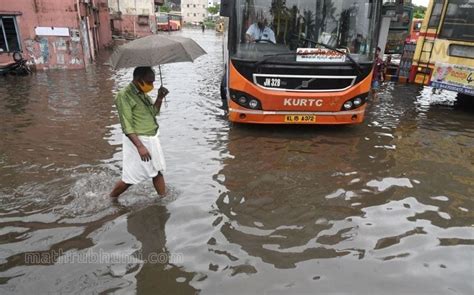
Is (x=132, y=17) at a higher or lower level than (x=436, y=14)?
lower

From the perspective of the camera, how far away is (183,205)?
459cm

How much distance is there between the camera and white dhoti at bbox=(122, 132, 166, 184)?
4148 millimetres

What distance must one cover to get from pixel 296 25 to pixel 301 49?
45 centimetres

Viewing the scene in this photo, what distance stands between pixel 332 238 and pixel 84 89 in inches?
408

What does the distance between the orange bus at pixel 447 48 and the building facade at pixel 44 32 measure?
13994mm

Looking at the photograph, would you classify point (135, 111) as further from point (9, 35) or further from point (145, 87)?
point (9, 35)

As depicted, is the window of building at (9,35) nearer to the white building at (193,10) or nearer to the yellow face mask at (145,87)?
the yellow face mask at (145,87)

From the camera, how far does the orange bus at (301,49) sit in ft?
21.2

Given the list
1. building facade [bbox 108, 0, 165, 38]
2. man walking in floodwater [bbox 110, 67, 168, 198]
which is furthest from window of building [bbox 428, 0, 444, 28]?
building facade [bbox 108, 0, 165, 38]

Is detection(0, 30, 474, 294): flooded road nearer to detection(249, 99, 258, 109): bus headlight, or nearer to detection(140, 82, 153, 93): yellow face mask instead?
detection(249, 99, 258, 109): bus headlight

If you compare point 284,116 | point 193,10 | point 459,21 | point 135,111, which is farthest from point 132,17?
point 193,10

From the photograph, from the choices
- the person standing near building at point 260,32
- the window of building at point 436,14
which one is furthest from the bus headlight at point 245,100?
the window of building at point 436,14

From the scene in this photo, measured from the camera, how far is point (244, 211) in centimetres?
448

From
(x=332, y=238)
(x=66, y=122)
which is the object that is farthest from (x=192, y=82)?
(x=332, y=238)
